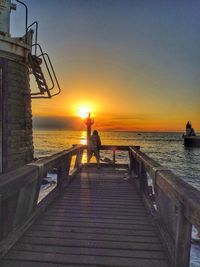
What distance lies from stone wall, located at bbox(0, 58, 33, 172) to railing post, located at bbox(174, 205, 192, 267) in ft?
20.2

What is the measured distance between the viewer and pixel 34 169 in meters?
A: 4.63

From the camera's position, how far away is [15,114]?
8.87 meters

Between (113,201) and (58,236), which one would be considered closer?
(58,236)

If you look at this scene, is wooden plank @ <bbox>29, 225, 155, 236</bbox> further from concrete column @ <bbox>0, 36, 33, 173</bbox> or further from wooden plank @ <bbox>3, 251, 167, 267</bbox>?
concrete column @ <bbox>0, 36, 33, 173</bbox>

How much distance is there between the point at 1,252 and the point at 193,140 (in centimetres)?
8469

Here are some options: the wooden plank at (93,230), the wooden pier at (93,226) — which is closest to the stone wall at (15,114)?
the wooden pier at (93,226)

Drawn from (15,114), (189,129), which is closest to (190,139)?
(189,129)

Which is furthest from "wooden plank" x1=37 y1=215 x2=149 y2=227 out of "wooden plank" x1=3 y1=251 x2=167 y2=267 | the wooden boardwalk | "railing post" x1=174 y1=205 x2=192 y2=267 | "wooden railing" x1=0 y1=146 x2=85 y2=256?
"railing post" x1=174 y1=205 x2=192 y2=267

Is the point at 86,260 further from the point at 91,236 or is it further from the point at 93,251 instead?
the point at 91,236

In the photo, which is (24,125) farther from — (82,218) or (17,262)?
(17,262)

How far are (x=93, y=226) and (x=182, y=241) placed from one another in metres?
2.28

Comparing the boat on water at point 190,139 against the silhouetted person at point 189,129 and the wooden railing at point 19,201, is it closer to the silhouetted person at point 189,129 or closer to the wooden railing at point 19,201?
the silhouetted person at point 189,129

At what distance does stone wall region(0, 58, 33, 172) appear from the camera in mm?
8414

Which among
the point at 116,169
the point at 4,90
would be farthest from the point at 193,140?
the point at 4,90
